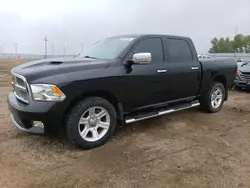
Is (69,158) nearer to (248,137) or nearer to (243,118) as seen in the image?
(248,137)

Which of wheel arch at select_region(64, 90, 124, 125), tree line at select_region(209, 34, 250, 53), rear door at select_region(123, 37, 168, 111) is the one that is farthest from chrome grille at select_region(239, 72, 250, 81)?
tree line at select_region(209, 34, 250, 53)

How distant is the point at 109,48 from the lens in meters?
4.88

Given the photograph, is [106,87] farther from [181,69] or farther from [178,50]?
[178,50]

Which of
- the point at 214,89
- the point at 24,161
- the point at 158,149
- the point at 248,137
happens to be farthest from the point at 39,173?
the point at 214,89

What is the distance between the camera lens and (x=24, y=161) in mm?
3639

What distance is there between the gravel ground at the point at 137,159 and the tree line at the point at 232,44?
68.3 metres

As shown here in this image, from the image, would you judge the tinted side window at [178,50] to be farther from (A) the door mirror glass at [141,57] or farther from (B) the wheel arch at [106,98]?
(B) the wheel arch at [106,98]

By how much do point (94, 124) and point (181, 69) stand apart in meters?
2.31

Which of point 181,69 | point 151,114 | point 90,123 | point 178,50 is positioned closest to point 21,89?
point 90,123

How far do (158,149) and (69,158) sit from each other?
1415 millimetres

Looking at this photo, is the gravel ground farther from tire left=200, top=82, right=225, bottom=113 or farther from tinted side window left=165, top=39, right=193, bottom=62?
tinted side window left=165, top=39, right=193, bottom=62

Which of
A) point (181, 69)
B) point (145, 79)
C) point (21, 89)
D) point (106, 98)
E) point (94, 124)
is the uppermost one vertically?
point (181, 69)

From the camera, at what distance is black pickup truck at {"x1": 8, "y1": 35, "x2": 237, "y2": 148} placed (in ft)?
11.9

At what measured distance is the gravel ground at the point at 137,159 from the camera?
126 inches
